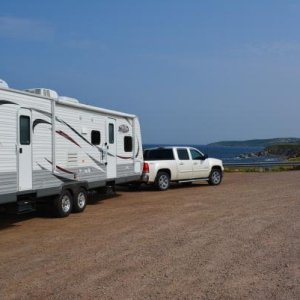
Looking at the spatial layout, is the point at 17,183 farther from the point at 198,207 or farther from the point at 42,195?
the point at 198,207

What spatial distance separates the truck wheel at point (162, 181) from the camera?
799 inches

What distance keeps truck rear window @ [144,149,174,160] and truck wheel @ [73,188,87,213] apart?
7.03m

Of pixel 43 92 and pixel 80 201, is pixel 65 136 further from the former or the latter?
pixel 80 201

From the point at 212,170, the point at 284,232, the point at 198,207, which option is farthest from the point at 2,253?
the point at 212,170

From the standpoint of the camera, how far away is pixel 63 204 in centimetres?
1323

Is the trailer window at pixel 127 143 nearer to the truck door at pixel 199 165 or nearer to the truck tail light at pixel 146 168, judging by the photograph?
the truck tail light at pixel 146 168

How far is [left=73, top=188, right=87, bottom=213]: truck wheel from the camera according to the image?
13.9 meters

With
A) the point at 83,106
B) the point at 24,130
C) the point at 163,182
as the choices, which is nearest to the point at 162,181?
the point at 163,182

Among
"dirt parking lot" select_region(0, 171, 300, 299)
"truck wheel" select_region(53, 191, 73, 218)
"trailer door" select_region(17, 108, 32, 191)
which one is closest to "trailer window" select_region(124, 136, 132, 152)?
"dirt parking lot" select_region(0, 171, 300, 299)

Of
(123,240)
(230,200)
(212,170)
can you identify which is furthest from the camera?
(212,170)

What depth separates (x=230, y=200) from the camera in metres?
16.3

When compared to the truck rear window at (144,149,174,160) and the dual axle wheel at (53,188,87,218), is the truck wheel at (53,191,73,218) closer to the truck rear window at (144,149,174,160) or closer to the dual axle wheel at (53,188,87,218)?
the dual axle wheel at (53,188,87,218)

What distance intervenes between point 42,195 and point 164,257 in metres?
4.67

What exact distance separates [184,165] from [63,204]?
8.92m
